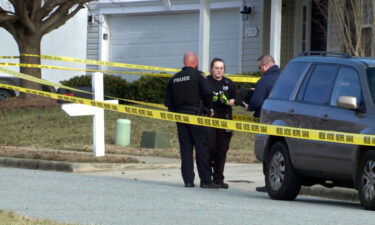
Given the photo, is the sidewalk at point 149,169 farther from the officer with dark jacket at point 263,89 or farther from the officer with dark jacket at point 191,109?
the officer with dark jacket at point 263,89

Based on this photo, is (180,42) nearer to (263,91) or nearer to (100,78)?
(100,78)

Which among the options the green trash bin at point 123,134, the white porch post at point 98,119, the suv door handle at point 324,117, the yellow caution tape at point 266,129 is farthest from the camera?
the green trash bin at point 123,134

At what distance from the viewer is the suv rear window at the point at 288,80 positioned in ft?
43.2

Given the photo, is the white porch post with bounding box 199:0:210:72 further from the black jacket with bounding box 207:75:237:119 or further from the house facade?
the black jacket with bounding box 207:75:237:119

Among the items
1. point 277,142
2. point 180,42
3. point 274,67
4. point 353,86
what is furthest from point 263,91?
point 180,42

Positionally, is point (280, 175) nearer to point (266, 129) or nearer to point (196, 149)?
point (266, 129)

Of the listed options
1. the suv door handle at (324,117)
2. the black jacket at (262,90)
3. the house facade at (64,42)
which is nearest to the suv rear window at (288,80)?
the suv door handle at (324,117)

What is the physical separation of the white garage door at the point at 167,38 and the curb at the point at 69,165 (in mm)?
13278

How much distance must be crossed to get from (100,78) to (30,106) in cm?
885

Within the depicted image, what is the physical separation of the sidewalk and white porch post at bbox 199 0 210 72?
36.2 feet

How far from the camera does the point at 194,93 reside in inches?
570

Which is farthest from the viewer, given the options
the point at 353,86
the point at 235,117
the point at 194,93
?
the point at 235,117

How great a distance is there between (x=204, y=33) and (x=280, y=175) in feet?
54.0

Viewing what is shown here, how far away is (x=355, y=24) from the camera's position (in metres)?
24.5
